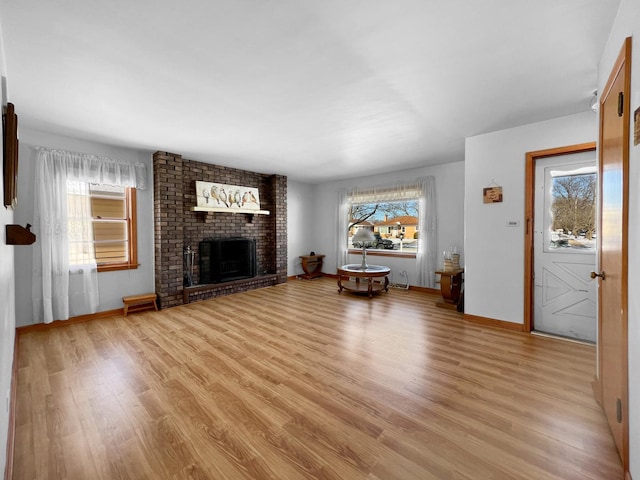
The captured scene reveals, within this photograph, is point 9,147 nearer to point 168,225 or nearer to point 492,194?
point 168,225

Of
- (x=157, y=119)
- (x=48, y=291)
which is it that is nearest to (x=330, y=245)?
(x=157, y=119)

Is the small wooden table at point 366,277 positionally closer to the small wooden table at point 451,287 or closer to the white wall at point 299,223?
the small wooden table at point 451,287

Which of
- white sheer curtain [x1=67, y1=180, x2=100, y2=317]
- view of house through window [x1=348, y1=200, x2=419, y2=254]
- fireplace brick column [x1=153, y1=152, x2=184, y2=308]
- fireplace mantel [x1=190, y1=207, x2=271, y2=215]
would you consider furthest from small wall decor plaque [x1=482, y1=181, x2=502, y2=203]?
white sheer curtain [x1=67, y1=180, x2=100, y2=317]

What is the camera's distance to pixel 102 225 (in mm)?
4109

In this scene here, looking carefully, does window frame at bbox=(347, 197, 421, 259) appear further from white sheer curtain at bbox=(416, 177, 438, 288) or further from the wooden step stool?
the wooden step stool

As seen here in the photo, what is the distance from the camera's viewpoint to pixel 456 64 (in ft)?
6.93

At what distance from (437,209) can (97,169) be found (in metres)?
5.91

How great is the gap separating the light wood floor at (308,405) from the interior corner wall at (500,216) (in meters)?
0.46

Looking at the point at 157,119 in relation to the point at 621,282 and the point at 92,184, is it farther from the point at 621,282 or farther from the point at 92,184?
the point at 621,282

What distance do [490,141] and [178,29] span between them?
3705 mm

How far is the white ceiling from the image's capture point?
1.61 m

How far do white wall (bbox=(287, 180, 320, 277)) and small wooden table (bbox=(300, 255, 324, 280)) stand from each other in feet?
0.76

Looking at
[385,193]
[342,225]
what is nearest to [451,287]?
[385,193]

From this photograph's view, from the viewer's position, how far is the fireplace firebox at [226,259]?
5.22 metres
